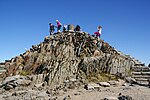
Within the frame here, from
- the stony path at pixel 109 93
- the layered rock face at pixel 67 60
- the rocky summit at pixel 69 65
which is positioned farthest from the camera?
the layered rock face at pixel 67 60

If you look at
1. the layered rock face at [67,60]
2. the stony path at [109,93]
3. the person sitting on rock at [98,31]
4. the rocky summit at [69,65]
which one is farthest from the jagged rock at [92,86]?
the person sitting on rock at [98,31]

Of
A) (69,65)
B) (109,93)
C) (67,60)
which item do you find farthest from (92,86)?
(67,60)

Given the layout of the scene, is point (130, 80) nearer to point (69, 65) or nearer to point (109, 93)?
point (109, 93)

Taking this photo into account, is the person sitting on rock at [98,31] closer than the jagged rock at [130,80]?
No

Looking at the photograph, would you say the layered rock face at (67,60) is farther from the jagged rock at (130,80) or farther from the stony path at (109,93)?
the stony path at (109,93)

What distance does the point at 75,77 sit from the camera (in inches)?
1350

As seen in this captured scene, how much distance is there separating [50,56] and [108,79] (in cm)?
1257

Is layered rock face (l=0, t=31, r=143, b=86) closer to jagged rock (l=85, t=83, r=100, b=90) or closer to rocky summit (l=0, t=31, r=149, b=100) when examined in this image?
rocky summit (l=0, t=31, r=149, b=100)

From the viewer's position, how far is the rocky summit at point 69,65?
1308 inches

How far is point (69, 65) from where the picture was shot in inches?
1420

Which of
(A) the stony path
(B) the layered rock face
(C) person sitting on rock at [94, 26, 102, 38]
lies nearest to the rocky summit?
(B) the layered rock face

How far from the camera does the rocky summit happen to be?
3322cm

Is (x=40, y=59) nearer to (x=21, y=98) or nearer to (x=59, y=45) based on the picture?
(x=59, y=45)

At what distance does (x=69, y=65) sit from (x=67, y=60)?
1.48 meters
